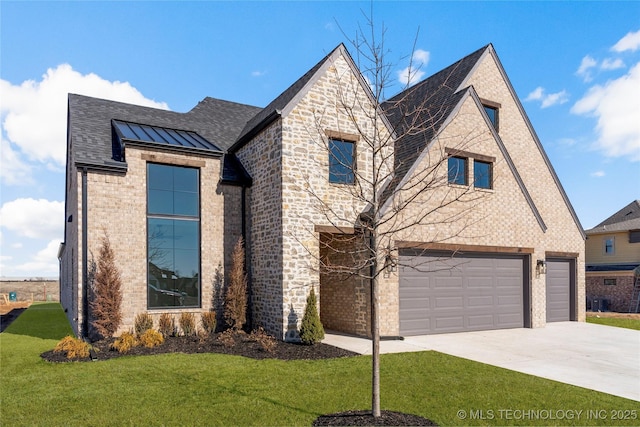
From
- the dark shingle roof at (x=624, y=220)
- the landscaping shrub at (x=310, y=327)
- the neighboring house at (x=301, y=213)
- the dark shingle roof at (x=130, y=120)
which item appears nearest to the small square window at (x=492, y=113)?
the neighboring house at (x=301, y=213)

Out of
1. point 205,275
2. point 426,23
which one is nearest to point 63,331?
point 205,275

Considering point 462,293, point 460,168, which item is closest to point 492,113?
point 460,168

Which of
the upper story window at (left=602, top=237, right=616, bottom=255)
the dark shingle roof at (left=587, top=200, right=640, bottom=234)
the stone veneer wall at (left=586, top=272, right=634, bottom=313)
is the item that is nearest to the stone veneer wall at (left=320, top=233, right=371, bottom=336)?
the stone veneer wall at (left=586, top=272, right=634, bottom=313)

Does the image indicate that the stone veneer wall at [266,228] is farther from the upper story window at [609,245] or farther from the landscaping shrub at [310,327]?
the upper story window at [609,245]

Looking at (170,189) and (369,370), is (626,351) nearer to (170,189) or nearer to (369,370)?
(369,370)

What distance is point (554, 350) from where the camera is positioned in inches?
454

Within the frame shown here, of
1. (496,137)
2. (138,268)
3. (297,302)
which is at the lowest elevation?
(297,302)

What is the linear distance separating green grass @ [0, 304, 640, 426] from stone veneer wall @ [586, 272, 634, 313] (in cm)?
2519

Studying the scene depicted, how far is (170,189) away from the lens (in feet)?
46.6

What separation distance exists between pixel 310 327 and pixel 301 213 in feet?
11.1

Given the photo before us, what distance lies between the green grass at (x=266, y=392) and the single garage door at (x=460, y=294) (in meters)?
3.64

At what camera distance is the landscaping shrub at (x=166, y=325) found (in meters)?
13.2

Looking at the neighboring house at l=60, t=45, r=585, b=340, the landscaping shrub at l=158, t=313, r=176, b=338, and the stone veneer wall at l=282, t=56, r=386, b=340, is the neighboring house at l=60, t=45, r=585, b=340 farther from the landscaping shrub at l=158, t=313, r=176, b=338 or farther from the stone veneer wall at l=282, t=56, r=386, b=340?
the landscaping shrub at l=158, t=313, r=176, b=338

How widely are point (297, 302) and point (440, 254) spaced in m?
5.22
